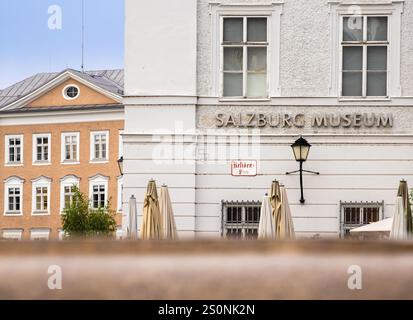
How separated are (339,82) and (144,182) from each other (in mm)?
3626

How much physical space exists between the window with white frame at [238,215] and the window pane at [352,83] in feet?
7.93

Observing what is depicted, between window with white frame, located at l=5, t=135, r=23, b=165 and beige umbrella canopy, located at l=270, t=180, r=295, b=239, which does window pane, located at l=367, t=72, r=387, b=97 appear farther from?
window with white frame, located at l=5, t=135, r=23, b=165

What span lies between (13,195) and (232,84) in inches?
1589

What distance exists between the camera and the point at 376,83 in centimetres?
1569

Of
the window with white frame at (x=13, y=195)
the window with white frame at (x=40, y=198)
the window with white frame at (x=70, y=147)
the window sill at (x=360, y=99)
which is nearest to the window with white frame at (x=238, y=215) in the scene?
the window sill at (x=360, y=99)

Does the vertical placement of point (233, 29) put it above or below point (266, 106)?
above

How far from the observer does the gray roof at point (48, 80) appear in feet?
169

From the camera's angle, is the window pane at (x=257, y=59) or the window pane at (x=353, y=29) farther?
the window pane at (x=257, y=59)

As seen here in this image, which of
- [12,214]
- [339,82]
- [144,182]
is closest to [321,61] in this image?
[339,82]

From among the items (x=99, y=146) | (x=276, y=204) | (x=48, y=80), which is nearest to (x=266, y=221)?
Result: (x=276, y=204)

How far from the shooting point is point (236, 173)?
1540cm

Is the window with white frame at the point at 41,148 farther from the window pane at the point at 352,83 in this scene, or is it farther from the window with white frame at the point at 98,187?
the window pane at the point at 352,83

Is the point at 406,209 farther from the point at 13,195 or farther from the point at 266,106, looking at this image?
the point at 13,195

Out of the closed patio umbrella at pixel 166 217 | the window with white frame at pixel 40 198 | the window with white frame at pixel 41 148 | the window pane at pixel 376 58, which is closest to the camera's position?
the closed patio umbrella at pixel 166 217
